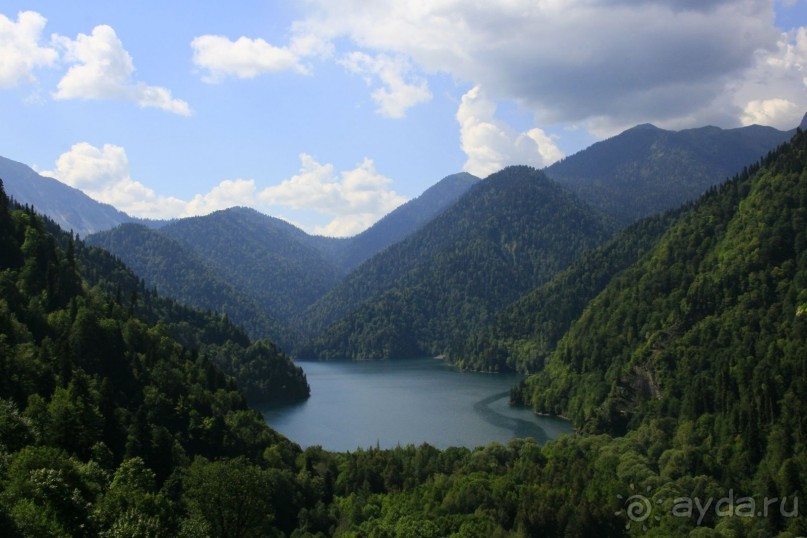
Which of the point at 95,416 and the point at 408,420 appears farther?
the point at 408,420

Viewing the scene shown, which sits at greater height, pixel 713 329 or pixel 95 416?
pixel 713 329

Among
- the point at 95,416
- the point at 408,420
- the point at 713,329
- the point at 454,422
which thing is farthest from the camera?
the point at 408,420

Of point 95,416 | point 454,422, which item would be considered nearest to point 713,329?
point 454,422

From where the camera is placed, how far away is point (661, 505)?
74375mm

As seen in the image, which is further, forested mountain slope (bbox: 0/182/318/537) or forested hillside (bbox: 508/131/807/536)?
forested hillside (bbox: 508/131/807/536)

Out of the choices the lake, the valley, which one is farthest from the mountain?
the lake

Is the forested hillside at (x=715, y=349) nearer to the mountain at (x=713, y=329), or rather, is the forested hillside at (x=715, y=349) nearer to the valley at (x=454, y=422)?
the mountain at (x=713, y=329)

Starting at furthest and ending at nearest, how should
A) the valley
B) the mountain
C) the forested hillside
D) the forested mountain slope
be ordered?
the mountain → the forested hillside → the valley → the forested mountain slope

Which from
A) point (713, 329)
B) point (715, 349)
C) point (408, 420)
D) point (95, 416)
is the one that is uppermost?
point (713, 329)

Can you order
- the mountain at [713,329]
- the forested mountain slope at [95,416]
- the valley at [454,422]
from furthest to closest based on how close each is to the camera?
the mountain at [713,329] < the valley at [454,422] < the forested mountain slope at [95,416]

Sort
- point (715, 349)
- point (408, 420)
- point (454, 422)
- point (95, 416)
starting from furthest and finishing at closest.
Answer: point (408, 420)
point (454, 422)
point (715, 349)
point (95, 416)

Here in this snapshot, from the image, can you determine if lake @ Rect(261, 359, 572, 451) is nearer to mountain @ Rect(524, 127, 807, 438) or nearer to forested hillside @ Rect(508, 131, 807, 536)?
forested hillside @ Rect(508, 131, 807, 536)

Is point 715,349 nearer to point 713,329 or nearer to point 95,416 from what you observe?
point 713,329

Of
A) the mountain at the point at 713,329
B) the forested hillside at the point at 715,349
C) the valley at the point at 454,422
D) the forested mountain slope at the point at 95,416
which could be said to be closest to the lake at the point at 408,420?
the valley at the point at 454,422
